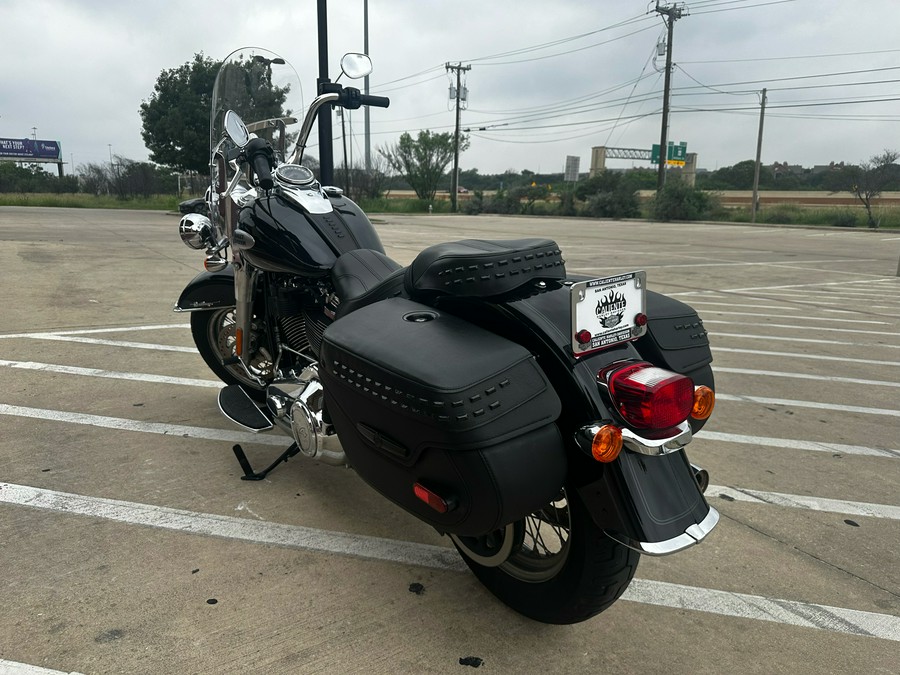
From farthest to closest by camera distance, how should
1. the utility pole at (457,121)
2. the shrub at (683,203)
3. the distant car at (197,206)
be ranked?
the utility pole at (457,121) < the shrub at (683,203) < the distant car at (197,206)

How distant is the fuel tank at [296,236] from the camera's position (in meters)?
2.68

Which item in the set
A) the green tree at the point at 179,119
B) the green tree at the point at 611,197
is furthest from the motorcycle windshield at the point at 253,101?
the green tree at the point at 611,197

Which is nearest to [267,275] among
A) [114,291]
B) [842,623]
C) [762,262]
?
[842,623]

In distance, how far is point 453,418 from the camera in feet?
4.87

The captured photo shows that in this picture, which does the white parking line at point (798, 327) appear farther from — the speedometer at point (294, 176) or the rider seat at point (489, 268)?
the rider seat at point (489, 268)

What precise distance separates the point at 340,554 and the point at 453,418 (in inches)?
46.6

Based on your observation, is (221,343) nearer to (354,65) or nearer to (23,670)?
(354,65)

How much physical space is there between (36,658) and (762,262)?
1398 cm

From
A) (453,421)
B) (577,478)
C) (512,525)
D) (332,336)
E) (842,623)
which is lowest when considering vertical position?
(842,623)

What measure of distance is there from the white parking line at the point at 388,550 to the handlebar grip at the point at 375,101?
2.13 m

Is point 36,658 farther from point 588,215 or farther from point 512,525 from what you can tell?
point 588,215

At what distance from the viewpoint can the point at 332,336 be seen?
1.86 m

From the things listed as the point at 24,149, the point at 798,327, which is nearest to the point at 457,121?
the point at 24,149

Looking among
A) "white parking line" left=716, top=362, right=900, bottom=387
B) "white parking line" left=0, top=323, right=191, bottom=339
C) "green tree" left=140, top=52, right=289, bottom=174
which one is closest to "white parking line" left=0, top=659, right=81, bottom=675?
"white parking line" left=0, top=323, right=191, bottom=339
